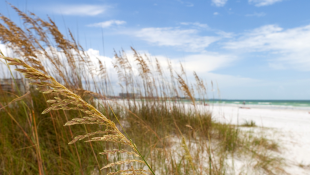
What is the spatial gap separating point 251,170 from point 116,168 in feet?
6.95

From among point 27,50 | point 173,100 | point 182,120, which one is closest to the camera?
point 27,50

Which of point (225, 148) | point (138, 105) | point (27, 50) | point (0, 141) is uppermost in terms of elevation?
point (27, 50)

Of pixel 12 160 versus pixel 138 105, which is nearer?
pixel 12 160

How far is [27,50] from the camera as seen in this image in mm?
2021

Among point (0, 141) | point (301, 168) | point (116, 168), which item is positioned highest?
point (0, 141)

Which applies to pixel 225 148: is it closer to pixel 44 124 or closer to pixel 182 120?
pixel 182 120

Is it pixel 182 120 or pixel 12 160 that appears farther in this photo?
pixel 182 120

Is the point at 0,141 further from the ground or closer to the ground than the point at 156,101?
closer to the ground

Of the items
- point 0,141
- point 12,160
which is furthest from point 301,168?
point 0,141

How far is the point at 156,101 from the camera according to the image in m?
4.44

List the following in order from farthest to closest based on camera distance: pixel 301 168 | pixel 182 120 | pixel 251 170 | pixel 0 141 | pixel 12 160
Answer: pixel 182 120 < pixel 301 168 < pixel 251 170 < pixel 0 141 < pixel 12 160

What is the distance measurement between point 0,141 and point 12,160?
1.62 feet

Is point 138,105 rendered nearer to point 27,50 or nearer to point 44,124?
point 44,124

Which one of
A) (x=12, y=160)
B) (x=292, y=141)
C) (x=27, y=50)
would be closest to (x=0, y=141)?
(x=12, y=160)
